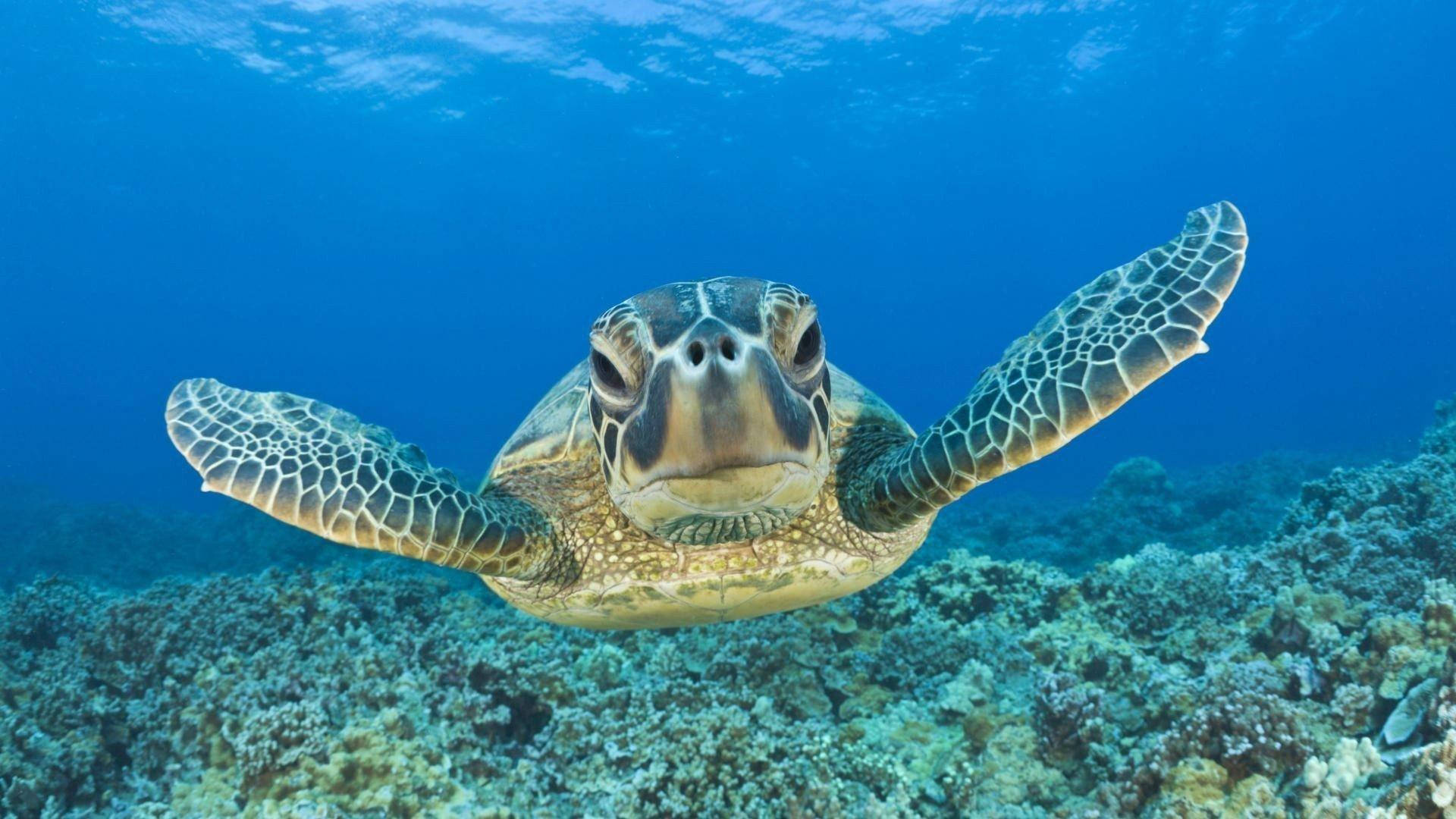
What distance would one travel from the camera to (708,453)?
6.45 ft

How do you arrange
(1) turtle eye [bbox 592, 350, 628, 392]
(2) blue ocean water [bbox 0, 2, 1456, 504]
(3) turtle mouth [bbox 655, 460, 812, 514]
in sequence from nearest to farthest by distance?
(3) turtle mouth [bbox 655, 460, 812, 514], (1) turtle eye [bbox 592, 350, 628, 392], (2) blue ocean water [bbox 0, 2, 1456, 504]

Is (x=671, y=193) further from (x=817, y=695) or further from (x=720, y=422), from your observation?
(x=720, y=422)

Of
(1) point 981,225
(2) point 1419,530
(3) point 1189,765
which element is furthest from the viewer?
(1) point 981,225

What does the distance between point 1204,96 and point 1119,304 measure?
58.8 m

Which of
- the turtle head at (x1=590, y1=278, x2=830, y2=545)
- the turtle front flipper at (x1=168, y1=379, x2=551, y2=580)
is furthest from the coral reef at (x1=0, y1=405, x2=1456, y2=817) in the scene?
the turtle head at (x1=590, y1=278, x2=830, y2=545)

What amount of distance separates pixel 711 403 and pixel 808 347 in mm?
651

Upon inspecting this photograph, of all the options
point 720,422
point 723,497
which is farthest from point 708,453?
point 723,497

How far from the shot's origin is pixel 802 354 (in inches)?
95.8

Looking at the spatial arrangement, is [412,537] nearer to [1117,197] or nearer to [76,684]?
[76,684]

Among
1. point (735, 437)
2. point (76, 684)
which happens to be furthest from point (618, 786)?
point (76, 684)

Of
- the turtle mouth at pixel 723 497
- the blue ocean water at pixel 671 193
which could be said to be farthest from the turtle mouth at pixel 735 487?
the blue ocean water at pixel 671 193

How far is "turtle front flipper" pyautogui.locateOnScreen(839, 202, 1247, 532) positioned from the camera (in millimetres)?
2801

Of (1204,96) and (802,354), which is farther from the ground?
(1204,96)

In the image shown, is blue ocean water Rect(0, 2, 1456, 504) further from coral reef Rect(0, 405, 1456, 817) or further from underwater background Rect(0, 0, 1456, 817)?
coral reef Rect(0, 405, 1456, 817)
